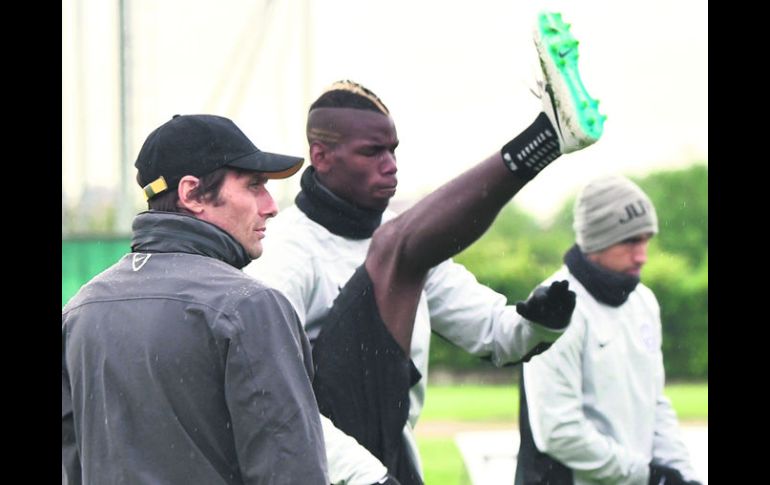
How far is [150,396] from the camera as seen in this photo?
2662 millimetres

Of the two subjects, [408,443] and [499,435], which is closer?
[408,443]

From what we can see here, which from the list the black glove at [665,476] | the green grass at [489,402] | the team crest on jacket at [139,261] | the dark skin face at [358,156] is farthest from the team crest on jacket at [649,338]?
the green grass at [489,402]

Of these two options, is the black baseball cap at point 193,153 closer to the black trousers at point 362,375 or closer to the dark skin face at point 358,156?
the black trousers at point 362,375

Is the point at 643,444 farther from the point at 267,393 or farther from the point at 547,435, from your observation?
the point at 267,393

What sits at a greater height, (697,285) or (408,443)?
(408,443)

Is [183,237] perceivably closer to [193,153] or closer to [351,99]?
[193,153]

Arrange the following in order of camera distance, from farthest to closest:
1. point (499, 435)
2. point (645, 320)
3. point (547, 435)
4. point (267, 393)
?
point (499, 435), point (645, 320), point (547, 435), point (267, 393)

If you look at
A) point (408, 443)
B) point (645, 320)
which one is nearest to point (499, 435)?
point (645, 320)

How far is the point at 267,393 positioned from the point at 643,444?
2.31 m

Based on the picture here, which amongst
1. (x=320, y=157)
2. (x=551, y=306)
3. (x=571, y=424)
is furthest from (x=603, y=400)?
(x=320, y=157)

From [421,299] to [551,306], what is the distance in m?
0.43

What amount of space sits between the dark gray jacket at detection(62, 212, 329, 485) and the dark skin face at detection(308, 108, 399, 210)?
4.45 feet

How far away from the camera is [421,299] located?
4090 mm

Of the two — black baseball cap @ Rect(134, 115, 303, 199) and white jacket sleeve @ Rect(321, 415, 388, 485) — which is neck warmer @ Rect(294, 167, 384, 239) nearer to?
white jacket sleeve @ Rect(321, 415, 388, 485)
